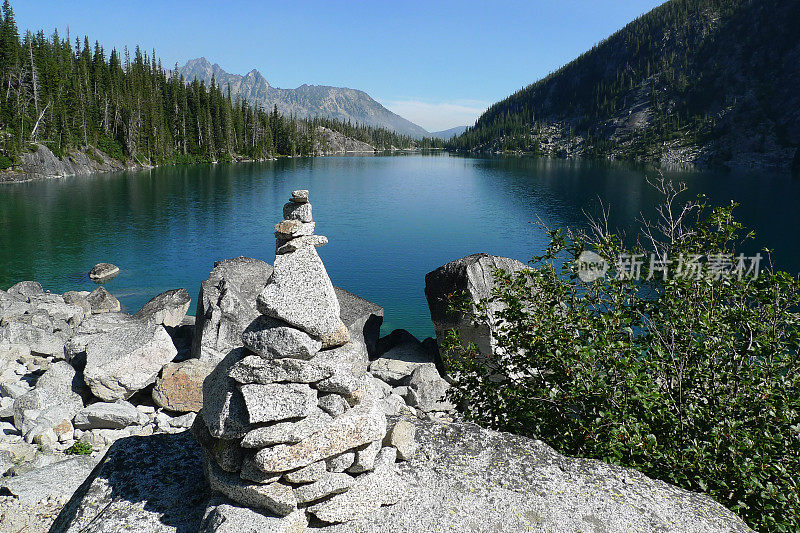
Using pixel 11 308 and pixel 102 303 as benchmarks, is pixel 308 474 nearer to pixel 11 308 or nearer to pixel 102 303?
pixel 11 308

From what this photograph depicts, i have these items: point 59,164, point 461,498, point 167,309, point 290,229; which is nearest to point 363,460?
point 461,498

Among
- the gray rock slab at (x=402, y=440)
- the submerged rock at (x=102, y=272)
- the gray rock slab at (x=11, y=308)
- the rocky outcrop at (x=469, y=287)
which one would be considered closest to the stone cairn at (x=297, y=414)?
the gray rock slab at (x=402, y=440)

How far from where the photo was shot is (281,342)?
22.3ft

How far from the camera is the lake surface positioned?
37062mm

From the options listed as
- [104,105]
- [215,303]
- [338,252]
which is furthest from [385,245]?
[104,105]

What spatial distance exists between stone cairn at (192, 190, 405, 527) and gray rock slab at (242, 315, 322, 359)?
0.04 ft

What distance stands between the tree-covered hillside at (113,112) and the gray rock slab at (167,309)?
7342cm

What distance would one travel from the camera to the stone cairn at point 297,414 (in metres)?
6.49

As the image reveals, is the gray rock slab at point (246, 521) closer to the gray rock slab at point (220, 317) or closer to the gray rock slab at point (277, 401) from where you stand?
the gray rock slab at point (277, 401)

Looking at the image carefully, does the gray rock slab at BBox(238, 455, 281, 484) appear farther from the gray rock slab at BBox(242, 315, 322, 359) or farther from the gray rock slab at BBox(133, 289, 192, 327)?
the gray rock slab at BBox(133, 289, 192, 327)

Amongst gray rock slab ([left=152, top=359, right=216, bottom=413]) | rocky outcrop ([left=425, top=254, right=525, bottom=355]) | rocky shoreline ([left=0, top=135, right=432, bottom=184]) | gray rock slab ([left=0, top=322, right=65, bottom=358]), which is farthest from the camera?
rocky shoreline ([left=0, top=135, right=432, bottom=184])

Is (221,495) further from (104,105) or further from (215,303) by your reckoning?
(104,105)

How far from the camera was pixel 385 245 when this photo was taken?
153ft

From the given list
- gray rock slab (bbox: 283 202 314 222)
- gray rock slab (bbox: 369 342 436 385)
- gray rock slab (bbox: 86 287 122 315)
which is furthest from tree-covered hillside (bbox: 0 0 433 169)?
gray rock slab (bbox: 283 202 314 222)
